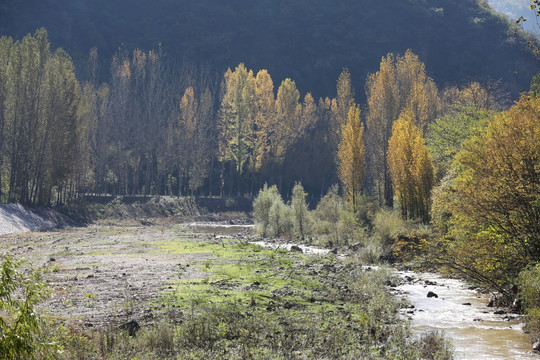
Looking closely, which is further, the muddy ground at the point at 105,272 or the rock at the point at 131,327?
the muddy ground at the point at 105,272

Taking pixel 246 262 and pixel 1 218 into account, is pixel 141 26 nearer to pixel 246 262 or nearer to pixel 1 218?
pixel 1 218

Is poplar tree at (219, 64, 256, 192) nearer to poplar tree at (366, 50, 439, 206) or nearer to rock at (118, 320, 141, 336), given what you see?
poplar tree at (366, 50, 439, 206)

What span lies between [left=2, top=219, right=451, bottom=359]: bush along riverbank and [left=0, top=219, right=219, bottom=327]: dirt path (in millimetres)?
70

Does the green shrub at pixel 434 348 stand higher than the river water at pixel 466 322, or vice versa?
the green shrub at pixel 434 348

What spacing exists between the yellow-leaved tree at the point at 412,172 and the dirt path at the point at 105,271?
1655 cm

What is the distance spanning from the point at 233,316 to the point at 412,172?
84.2 ft

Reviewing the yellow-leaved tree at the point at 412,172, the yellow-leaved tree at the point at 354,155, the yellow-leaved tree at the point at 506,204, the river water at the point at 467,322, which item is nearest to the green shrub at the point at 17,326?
the river water at the point at 467,322

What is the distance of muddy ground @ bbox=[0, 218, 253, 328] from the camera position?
13.9 m

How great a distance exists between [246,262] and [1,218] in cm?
2777

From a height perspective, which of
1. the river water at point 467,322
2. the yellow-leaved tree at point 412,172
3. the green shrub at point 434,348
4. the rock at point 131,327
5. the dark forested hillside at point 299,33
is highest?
the dark forested hillside at point 299,33

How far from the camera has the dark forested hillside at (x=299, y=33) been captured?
122 m

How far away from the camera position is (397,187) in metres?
37.6

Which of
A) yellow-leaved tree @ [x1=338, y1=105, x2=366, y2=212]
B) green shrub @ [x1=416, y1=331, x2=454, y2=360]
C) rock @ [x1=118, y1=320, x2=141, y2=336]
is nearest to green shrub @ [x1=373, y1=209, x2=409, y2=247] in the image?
yellow-leaved tree @ [x1=338, y1=105, x2=366, y2=212]

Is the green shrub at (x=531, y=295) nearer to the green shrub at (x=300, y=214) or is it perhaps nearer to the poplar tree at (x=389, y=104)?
the green shrub at (x=300, y=214)
